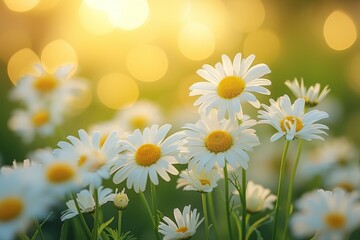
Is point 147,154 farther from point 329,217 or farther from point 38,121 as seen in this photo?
point 38,121

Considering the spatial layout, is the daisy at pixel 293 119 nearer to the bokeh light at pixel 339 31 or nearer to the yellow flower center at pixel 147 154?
the yellow flower center at pixel 147 154

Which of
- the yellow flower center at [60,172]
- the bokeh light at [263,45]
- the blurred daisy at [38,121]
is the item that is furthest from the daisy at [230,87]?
the bokeh light at [263,45]

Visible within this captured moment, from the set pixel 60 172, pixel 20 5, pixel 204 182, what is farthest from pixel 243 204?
pixel 20 5

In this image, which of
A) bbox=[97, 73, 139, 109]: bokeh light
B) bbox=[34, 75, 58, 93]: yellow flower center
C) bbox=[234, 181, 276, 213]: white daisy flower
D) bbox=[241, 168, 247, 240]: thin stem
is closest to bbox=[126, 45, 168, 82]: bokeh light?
bbox=[97, 73, 139, 109]: bokeh light

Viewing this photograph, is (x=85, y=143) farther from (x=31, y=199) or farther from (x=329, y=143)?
(x=329, y=143)

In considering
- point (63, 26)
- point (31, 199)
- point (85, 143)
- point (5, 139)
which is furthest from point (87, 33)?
point (31, 199)

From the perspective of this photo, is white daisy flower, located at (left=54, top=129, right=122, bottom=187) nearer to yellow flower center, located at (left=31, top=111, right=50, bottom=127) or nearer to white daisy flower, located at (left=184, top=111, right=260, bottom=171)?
white daisy flower, located at (left=184, top=111, right=260, bottom=171)
